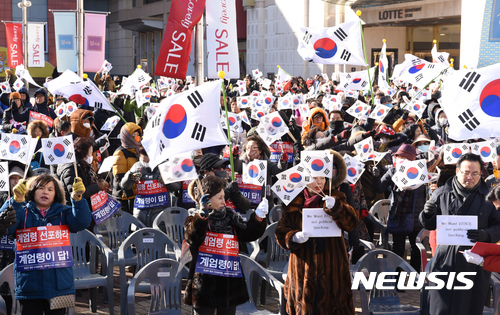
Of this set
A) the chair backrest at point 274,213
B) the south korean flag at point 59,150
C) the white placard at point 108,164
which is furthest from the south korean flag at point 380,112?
the south korean flag at point 59,150

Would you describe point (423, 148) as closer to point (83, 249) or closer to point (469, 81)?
point (469, 81)

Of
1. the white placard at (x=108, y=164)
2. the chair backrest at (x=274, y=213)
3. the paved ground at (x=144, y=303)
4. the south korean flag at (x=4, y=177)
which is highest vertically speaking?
the south korean flag at (x=4, y=177)

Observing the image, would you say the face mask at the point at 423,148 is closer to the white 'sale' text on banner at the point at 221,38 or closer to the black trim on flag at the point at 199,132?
the white 'sale' text on banner at the point at 221,38

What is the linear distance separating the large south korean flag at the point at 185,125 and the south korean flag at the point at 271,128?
3.12 meters

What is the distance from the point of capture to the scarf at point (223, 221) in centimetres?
457

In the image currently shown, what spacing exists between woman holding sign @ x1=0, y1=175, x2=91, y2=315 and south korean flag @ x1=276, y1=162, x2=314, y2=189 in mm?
1585

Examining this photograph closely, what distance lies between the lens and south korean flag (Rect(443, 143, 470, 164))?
21.4ft

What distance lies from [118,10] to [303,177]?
50.5m

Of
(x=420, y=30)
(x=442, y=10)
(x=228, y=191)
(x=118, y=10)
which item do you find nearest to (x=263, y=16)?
(x=420, y=30)

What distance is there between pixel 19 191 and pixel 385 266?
311 cm

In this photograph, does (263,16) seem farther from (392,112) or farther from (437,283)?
(437,283)

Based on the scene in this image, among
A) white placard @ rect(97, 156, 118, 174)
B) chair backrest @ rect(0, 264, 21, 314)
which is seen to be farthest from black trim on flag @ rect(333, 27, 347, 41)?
chair backrest @ rect(0, 264, 21, 314)

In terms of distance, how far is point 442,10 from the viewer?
81.2ft

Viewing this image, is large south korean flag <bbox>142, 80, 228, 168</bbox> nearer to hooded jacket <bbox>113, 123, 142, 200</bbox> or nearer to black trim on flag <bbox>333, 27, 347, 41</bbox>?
hooded jacket <bbox>113, 123, 142, 200</bbox>
